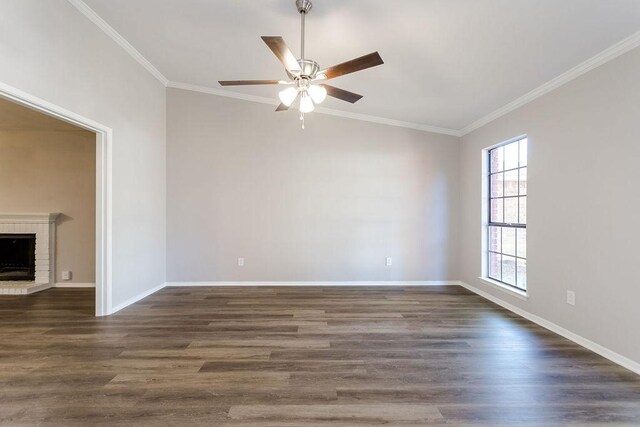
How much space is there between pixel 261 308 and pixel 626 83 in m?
4.07

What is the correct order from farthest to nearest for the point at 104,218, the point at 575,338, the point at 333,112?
the point at 333,112
the point at 104,218
the point at 575,338

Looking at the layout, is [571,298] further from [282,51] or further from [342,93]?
[282,51]

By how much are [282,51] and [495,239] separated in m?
3.74

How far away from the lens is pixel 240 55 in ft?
11.0

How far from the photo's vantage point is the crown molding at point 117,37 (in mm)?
2806

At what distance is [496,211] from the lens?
158 inches

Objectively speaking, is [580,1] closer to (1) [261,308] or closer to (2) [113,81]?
(1) [261,308]

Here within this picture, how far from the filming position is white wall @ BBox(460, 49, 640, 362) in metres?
2.24

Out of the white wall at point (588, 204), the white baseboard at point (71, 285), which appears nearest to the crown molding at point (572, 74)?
the white wall at point (588, 204)

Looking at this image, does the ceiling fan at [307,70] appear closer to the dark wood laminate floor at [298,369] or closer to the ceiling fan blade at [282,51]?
the ceiling fan blade at [282,51]

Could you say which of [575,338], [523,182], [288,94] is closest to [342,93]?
[288,94]

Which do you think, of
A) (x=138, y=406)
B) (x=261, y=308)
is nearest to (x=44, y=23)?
(x=138, y=406)

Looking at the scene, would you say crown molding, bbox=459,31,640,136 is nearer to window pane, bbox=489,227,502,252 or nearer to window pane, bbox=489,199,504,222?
window pane, bbox=489,199,504,222

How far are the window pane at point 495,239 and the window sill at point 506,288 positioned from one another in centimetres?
44
